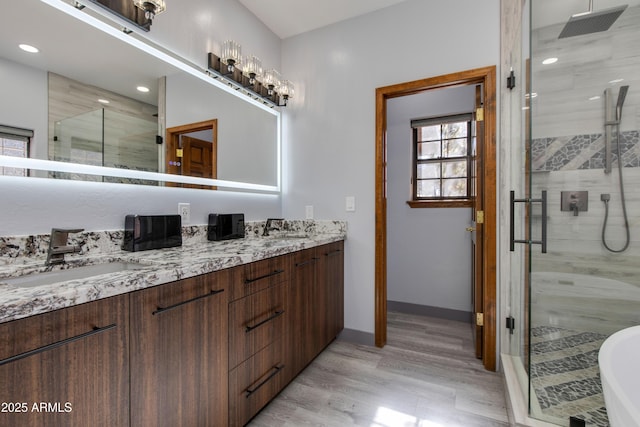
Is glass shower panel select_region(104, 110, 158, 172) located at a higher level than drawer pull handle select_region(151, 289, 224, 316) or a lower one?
higher

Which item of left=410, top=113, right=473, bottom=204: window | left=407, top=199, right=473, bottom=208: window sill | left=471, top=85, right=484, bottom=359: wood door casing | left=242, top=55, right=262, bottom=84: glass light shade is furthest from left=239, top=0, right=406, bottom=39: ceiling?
left=407, top=199, right=473, bottom=208: window sill

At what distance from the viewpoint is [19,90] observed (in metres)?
1.18

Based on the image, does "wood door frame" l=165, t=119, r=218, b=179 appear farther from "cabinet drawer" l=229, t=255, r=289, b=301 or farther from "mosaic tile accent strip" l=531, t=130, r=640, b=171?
"mosaic tile accent strip" l=531, t=130, r=640, b=171

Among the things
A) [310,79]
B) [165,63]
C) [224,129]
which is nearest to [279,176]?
[224,129]

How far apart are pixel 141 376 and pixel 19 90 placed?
1.25 meters

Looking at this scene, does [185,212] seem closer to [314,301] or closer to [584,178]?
[314,301]

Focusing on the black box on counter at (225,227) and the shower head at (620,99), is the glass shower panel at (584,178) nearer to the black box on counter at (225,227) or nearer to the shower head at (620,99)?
the shower head at (620,99)

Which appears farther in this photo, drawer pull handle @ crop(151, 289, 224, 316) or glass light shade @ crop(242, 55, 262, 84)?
glass light shade @ crop(242, 55, 262, 84)

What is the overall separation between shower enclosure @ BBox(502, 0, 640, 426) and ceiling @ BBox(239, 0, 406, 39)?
125 centimetres

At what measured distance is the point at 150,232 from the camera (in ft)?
5.11

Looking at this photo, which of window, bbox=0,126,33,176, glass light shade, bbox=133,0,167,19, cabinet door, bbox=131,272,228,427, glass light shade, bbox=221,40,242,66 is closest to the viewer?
cabinet door, bbox=131,272,228,427

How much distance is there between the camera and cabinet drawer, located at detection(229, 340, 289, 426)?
134 cm

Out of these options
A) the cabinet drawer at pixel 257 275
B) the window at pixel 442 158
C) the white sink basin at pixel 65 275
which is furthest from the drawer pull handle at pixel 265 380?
the window at pixel 442 158

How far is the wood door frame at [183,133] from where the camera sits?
1.79 metres
